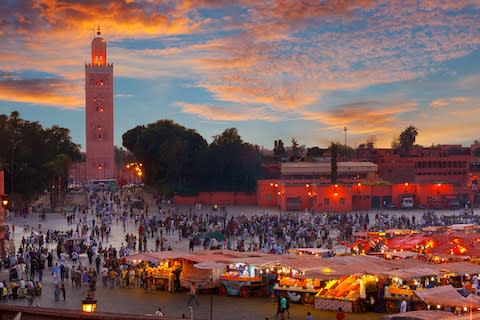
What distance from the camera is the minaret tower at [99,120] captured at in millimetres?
99500

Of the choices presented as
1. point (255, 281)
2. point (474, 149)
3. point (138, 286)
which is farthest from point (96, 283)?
point (474, 149)

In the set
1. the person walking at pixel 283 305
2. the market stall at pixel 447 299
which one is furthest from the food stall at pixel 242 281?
the market stall at pixel 447 299

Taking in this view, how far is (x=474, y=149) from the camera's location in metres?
110

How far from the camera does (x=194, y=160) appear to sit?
218ft

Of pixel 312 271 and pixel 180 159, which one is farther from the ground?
pixel 180 159

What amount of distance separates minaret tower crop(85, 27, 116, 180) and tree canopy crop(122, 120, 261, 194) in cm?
3120

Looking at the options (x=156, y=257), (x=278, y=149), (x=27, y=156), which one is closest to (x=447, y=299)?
(x=156, y=257)

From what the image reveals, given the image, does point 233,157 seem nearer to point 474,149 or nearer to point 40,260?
point 40,260

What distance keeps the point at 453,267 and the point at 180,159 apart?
46.8m

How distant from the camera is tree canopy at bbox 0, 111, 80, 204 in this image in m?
52.1

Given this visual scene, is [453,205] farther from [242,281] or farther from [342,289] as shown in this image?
[342,289]

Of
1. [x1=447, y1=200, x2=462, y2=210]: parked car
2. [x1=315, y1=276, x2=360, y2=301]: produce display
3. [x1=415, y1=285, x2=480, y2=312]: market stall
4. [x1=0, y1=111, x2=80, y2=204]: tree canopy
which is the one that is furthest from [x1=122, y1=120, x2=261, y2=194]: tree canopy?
[x1=415, y1=285, x2=480, y2=312]: market stall

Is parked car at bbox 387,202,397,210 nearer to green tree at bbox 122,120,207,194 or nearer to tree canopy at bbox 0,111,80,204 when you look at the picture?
green tree at bbox 122,120,207,194

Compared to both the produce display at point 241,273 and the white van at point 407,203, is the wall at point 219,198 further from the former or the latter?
the produce display at point 241,273
